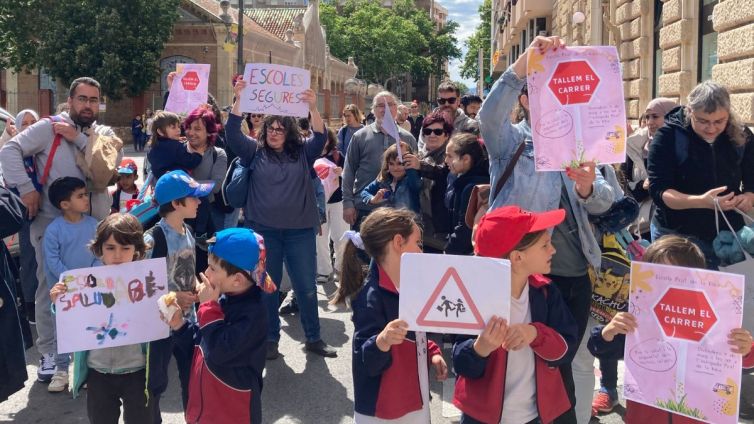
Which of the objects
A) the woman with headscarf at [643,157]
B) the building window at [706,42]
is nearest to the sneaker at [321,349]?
the woman with headscarf at [643,157]

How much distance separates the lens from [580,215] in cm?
386

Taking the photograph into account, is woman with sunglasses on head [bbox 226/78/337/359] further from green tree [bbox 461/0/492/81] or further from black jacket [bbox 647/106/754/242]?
green tree [bbox 461/0/492/81]

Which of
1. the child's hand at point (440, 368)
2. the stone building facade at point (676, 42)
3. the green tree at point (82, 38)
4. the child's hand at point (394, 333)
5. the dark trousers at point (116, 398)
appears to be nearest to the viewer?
the child's hand at point (394, 333)

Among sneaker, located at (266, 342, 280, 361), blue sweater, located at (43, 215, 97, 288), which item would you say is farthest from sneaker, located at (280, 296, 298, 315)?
blue sweater, located at (43, 215, 97, 288)

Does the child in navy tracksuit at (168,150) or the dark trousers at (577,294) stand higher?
the child in navy tracksuit at (168,150)

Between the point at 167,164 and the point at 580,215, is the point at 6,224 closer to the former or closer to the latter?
the point at 167,164

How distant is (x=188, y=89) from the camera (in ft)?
24.5

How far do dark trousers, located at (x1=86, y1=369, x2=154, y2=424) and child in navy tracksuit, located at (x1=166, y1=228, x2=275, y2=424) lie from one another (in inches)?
17.1

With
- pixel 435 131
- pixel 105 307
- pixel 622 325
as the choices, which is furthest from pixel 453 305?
pixel 435 131

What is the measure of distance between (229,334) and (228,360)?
0.12 metres

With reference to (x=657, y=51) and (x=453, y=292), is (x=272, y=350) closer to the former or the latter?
(x=453, y=292)

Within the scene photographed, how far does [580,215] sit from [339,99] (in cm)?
4125

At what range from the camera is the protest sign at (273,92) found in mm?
5594

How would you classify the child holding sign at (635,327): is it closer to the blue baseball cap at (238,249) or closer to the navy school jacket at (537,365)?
the navy school jacket at (537,365)
